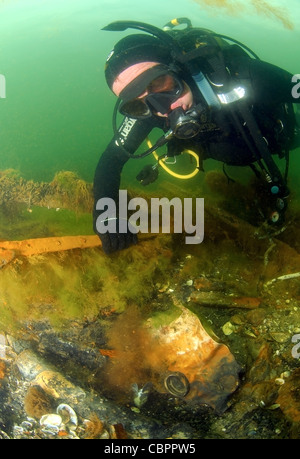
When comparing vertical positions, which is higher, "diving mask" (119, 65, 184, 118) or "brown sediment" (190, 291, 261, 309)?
"diving mask" (119, 65, 184, 118)

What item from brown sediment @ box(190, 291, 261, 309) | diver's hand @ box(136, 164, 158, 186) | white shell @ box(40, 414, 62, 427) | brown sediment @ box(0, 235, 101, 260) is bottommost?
white shell @ box(40, 414, 62, 427)

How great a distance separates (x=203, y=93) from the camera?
9.77 ft

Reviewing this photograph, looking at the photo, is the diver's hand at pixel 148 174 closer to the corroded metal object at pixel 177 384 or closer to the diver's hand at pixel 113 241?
the diver's hand at pixel 113 241

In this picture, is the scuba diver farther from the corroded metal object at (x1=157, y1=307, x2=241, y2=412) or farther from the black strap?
the corroded metal object at (x1=157, y1=307, x2=241, y2=412)

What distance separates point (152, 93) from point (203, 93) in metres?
0.60

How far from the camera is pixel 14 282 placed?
9.67 ft

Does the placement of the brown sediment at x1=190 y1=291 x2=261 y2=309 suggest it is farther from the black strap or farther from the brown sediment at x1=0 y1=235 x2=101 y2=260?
the brown sediment at x1=0 y1=235 x2=101 y2=260

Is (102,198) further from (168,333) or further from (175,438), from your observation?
(175,438)

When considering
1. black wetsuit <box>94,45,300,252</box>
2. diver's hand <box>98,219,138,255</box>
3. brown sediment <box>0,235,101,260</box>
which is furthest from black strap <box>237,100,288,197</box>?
brown sediment <box>0,235,101,260</box>

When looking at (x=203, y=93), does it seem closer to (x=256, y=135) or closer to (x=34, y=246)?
(x=256, y=135)

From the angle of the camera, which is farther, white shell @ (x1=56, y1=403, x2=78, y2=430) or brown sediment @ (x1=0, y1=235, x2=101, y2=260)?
brown sediment @ (x1=0, y1=235, x2=101, y2=260)

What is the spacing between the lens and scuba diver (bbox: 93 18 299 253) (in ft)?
9.27

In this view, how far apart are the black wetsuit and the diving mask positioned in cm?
26

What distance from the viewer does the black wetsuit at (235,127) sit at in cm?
304
